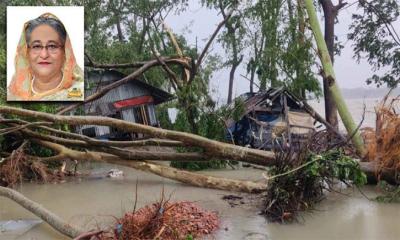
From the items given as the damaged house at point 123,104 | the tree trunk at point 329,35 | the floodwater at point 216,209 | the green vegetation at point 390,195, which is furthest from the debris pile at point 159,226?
the tree trunk at point 329,35

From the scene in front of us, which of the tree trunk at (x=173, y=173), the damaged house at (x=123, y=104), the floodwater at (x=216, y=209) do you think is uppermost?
the damaged house at (x=123, y=104)

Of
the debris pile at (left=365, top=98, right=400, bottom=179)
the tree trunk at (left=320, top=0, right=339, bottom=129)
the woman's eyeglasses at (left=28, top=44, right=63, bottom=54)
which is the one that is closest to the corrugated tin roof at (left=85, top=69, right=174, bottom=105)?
the woman's eyeglasses at (left=28, top=44, right=63, bottom=54)

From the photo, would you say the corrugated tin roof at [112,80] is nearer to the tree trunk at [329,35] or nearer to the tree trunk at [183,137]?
the tree trunk at [329,35]

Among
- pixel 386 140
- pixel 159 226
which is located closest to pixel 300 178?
pixel 386 140

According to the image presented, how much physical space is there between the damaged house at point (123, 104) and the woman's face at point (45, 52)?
20.6 feet

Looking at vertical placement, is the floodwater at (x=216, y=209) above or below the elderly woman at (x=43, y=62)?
below

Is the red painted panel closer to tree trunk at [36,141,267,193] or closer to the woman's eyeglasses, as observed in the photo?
the woman's eyeglasses

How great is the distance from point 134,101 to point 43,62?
9.52 metres

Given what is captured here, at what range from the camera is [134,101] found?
2059 centimetres

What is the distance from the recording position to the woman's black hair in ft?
35.7

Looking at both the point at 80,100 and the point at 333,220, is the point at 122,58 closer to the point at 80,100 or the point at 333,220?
the point at 80,100

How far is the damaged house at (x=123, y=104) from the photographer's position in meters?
18.8

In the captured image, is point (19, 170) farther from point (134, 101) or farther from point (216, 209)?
point (134, 101)

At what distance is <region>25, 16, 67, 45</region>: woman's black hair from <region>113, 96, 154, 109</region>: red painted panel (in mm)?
8859
